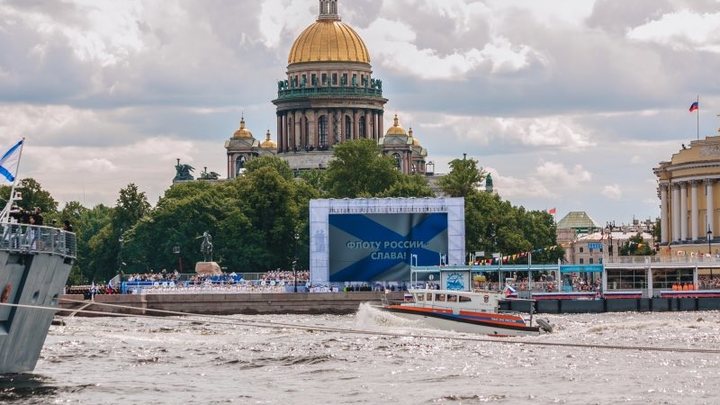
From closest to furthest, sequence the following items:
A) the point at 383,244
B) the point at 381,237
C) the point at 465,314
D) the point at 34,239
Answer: the point at 34,239, the point at 465,314, the point at 383,244, the point at 381,237

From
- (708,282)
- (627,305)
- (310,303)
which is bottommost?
(627,305)

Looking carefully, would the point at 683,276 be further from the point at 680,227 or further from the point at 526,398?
the point at 526,398

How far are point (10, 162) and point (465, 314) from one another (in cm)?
3728

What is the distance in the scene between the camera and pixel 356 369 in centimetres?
6500

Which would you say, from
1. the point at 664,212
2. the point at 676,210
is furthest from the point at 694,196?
the point at 664,212

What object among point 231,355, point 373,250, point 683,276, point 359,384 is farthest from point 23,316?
point 683,276

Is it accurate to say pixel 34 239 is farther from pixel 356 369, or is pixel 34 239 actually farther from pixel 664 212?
pixel 664 212

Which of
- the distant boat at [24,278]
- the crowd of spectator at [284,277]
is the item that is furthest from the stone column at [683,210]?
the distant boat at [24,278]

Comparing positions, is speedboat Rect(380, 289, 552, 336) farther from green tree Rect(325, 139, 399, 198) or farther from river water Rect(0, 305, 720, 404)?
green tree Rect(325, 139, 399, 198)

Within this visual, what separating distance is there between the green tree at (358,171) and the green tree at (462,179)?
40.5 ft

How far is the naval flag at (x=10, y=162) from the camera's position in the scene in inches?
2151

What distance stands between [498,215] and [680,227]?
1510 cm

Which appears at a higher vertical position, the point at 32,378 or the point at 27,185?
the point at 27,185

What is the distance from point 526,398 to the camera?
181 feet
